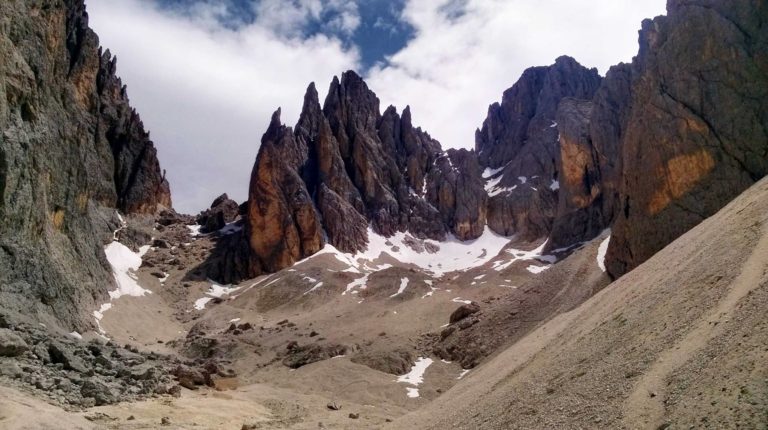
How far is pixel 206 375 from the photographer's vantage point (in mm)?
41625

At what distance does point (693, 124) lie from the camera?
43.2 metres

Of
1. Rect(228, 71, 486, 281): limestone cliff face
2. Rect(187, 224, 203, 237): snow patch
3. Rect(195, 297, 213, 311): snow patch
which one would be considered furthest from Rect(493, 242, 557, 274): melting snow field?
Rect(187, 224, 203, 237): snow patch

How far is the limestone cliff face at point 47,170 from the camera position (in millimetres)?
41250

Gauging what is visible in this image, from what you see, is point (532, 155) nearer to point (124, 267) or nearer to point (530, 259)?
point (530, 259)

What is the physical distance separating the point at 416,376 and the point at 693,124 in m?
30.8

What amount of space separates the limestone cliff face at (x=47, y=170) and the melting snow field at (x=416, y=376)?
28.3m

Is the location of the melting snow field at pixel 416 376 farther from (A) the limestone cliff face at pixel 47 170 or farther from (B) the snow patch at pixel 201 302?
(B) the snow patch at pixel 201 302

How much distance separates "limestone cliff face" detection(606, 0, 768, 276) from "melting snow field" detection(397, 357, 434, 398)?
62.9ft

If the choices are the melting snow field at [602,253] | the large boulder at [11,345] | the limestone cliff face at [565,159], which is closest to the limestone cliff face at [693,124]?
the limestone cliff face at [565,159]

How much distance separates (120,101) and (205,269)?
4086 cm

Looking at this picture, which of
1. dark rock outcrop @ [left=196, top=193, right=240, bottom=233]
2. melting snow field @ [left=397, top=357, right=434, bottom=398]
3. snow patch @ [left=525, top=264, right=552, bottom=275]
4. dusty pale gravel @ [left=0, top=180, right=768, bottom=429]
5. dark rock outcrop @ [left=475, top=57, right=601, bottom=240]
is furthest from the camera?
dark rock outcrop @ [left=475, top=57, right=601, bottom=240]

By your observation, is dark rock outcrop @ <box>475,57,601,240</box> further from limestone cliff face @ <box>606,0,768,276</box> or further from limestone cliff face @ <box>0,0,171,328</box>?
limestone cliff face @ <box>0,0,171,328</box>

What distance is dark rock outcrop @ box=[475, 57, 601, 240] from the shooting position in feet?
505

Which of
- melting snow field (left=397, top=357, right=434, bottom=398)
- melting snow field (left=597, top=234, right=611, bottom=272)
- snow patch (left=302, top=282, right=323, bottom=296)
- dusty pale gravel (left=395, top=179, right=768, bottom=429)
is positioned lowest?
melting snow field (left=397, top=357, right=434, bottom=398)
